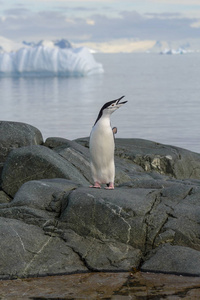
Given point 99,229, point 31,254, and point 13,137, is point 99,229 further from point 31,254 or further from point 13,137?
point 13,137

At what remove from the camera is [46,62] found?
49812mm

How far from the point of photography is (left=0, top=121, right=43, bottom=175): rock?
10969 mm

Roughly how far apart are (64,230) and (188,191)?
173 centimetres

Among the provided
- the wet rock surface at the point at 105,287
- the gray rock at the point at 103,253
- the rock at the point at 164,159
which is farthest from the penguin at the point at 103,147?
the rock at the point at 164,159

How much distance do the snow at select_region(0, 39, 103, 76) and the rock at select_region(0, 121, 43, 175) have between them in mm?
38020

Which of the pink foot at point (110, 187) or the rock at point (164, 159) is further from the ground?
the pink foot at point (110, 187)

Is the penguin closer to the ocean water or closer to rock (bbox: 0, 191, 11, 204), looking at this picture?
rock (bbox: 0, 191, 11, 204)

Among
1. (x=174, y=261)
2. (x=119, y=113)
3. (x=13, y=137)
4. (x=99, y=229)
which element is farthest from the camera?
(x=119, y=113)

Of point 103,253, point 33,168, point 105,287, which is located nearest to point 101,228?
point 103,253

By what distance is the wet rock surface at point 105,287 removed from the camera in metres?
5.81

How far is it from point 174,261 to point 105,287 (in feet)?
3.06

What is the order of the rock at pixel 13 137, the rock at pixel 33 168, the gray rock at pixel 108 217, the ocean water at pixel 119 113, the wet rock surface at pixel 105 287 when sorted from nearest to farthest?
the wet rock surface at pixel 105 287
the gray rock at pixel 108 217
the rock at pixel 33 168
the rock at pixel 13 137
the ocean water at pixel 119 113

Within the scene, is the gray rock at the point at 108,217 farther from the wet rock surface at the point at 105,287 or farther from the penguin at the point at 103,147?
the penguin at the point at 103,147

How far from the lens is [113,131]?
26.8 ft
